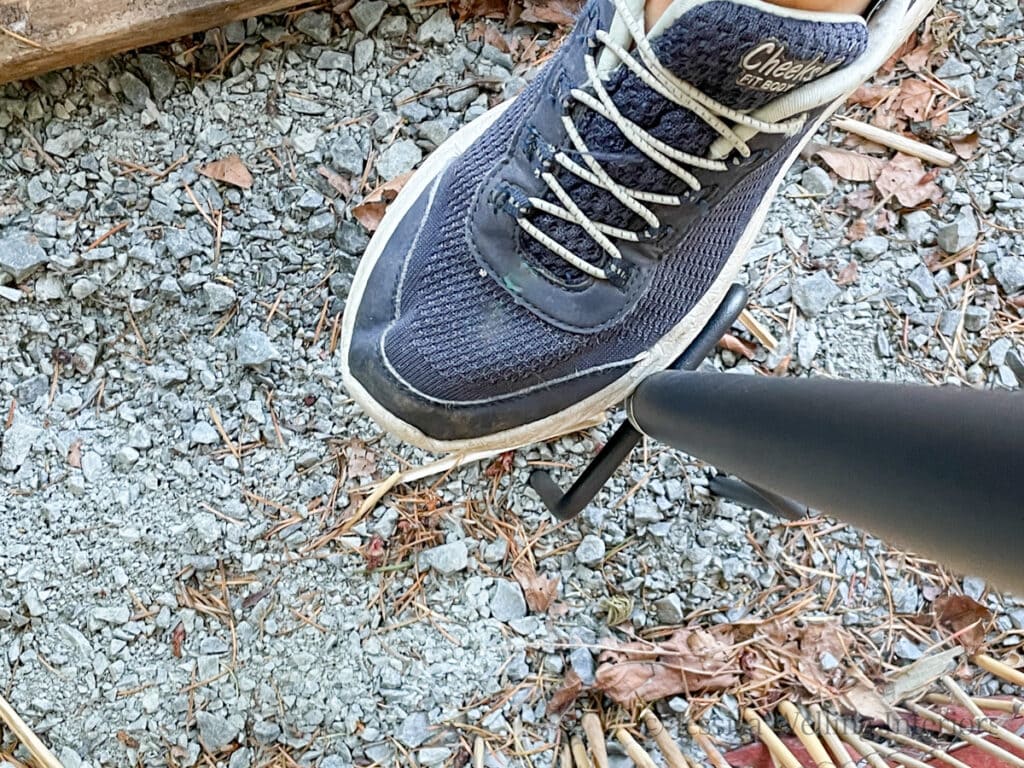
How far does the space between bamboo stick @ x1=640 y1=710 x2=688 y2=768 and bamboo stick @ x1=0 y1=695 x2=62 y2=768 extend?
27.5 inches

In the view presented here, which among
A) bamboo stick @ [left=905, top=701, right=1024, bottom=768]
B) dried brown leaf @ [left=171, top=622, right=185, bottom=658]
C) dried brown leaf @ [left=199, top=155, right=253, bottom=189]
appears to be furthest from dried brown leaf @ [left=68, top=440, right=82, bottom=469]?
bamboo stick @ [left=905, top=701, right=1024, bottom=768]

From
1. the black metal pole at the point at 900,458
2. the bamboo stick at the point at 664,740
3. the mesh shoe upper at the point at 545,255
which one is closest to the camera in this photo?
the black metal pole at the point at 900,458

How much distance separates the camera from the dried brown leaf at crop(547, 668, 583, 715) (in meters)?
1.10

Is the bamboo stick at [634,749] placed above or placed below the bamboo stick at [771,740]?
below

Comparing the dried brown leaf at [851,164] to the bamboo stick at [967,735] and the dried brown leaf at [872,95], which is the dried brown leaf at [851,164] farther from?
the bamboo stick at [967,735]

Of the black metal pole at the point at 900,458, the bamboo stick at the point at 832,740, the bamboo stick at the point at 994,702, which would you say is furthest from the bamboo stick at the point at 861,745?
the black metal pole at the point at 900,458

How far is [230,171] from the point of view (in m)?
1.11

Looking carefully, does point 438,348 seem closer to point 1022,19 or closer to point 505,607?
point 505,607

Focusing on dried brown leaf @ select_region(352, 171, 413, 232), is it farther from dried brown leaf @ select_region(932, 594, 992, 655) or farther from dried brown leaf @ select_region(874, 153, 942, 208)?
dried brown leaf @ select_region(932, 594, 992, 655)

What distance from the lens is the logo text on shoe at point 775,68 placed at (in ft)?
2.00

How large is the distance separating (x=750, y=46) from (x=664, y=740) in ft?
2.61

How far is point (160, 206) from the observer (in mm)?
1107

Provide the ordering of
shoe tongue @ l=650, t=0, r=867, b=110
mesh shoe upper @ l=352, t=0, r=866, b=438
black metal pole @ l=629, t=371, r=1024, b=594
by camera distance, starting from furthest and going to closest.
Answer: mesh shoe upper @ l=352, t=0, r=866, b=438, shoe tongue @ l=650, t=0, r=867, b=110, black metal pole @ l=629, t=371, r=1024, b=594

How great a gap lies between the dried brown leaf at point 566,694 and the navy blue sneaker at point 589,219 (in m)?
0.35
